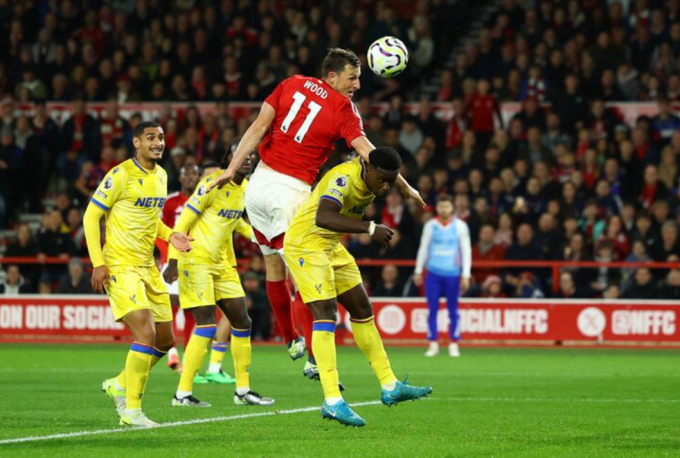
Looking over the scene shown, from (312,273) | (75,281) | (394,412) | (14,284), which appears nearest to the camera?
(312,273)

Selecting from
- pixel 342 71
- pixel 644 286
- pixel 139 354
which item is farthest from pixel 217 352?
pixel 644 286

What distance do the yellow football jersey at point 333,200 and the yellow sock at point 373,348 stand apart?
672 millimetres

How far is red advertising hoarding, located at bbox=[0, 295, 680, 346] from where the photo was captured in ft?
67.4

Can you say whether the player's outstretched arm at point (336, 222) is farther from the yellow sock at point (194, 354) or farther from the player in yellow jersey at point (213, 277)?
the yellow sock at point (194, 354)

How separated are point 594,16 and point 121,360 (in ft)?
38.4

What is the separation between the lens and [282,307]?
1152 cm

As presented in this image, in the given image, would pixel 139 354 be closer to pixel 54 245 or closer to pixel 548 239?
pixel 548 239

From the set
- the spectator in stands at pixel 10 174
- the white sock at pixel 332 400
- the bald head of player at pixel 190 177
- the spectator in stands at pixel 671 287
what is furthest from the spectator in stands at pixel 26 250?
the white sock at pixel 332 400

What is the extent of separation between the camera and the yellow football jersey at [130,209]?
10.1 meters

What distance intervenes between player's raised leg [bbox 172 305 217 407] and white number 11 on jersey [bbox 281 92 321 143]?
2.07 m

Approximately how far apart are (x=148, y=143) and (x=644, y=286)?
1227 centimetres

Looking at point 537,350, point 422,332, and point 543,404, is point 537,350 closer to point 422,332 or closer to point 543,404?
point 422,332

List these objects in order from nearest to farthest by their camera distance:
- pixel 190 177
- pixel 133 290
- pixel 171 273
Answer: pixel 133 290
pixel 171 273
pixel 190 177

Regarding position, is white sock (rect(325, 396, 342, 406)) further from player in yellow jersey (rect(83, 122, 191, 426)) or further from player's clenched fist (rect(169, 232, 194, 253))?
player's clenched fist (rect(169, 232, 194, 253))
